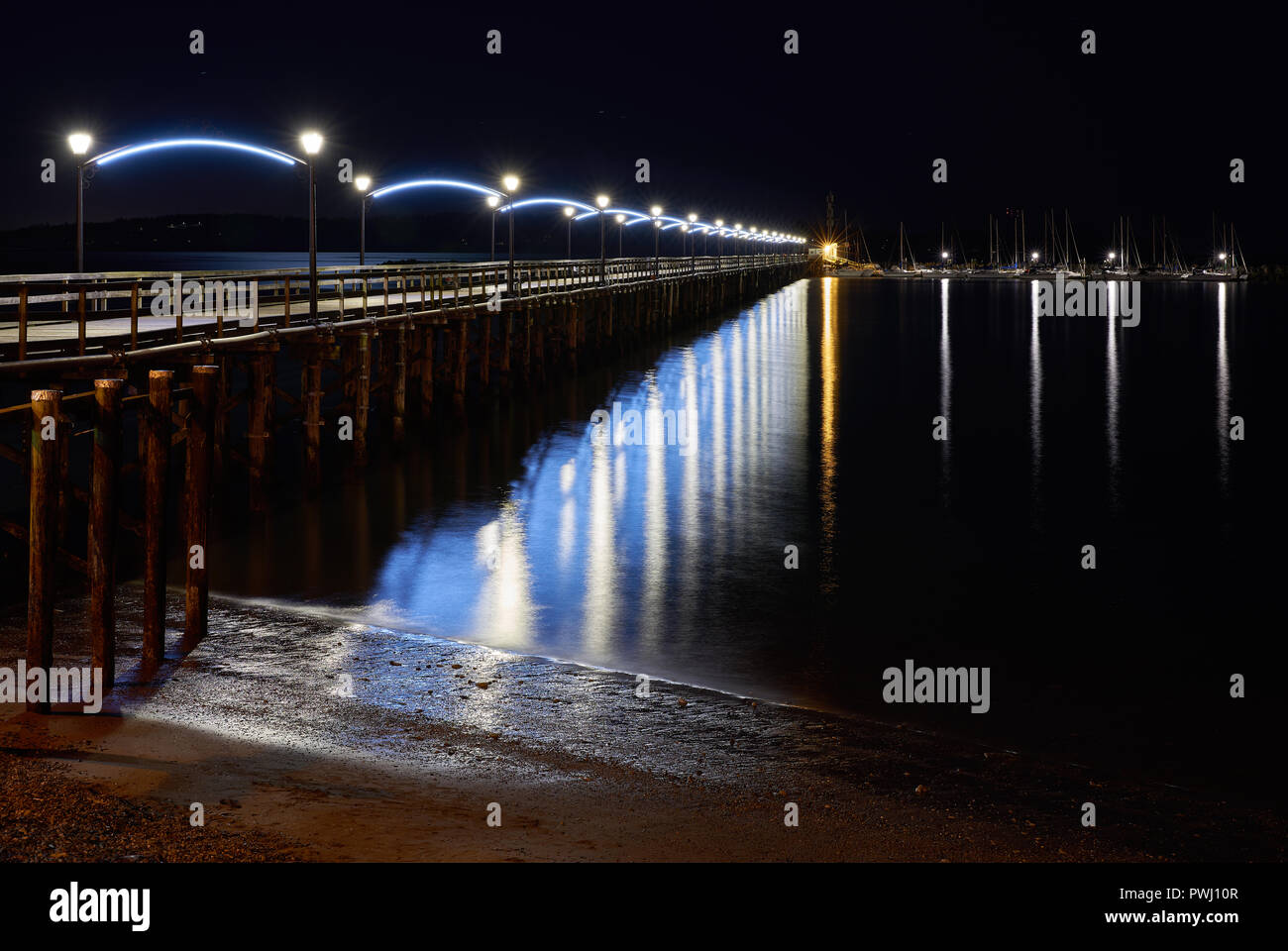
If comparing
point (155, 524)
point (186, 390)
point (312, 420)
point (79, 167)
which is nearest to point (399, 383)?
point (312, 420)

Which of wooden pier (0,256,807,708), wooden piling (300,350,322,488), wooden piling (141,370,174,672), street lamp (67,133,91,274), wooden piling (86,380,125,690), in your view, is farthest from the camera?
wooden piling (300,350,322,488)

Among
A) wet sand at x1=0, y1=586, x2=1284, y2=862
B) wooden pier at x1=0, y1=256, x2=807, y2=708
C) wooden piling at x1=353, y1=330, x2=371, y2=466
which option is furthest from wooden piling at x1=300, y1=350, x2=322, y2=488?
wet sand at x1=0, y1=586, x2=1284, y2=862

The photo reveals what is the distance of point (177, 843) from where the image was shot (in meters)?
6.30

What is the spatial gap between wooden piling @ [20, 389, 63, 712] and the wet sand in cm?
43

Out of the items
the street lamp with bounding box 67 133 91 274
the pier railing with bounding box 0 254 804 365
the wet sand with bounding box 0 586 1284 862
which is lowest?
the wet sand with bounding box 0 586 1284 862

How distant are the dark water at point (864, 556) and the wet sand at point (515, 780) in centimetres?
131

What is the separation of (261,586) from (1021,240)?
7246 inches

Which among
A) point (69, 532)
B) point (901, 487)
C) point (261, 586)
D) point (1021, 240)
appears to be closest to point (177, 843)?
point (261, 586)

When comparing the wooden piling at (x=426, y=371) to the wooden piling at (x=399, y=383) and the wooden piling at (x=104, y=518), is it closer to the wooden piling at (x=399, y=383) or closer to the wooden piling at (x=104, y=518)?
the wooden piling at (x=399, y=383)

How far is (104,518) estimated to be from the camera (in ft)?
28.6

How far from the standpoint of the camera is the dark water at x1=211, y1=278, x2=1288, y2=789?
1132 cm

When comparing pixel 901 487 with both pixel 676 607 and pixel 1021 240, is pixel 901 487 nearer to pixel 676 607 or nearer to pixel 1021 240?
pixel 676 607

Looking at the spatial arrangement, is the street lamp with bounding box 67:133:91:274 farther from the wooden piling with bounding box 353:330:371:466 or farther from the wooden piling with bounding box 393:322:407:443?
the wooden piling with bounding box 393:322:407:443

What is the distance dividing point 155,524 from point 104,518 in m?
0.62
